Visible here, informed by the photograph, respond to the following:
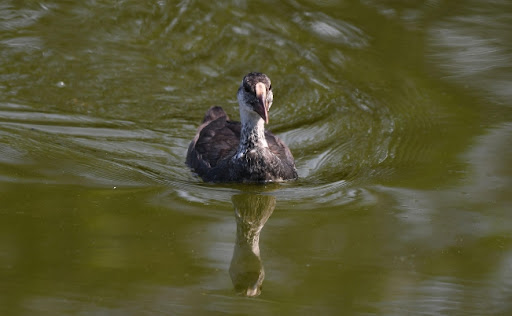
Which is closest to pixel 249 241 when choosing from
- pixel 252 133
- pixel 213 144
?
pixel 252 133

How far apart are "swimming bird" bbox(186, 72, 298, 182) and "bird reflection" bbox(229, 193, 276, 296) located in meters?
0.44

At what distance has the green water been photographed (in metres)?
5.64

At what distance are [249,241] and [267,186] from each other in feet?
5.74

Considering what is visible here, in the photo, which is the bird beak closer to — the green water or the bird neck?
the bird neck

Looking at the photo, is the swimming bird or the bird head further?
the swimming bird

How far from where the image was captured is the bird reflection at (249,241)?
5.73 m

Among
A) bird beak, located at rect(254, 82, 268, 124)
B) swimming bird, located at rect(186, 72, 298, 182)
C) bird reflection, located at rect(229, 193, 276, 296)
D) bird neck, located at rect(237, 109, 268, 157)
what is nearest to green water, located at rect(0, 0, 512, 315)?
bird reflection, located at rect(229, 193, 276, 296)

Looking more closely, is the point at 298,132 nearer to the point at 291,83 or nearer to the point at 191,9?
the point at 291,83

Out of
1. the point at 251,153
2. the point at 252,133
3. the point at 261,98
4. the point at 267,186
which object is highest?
the point at 261,98

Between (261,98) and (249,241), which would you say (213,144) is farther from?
(249,241)

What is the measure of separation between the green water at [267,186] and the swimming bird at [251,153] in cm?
20

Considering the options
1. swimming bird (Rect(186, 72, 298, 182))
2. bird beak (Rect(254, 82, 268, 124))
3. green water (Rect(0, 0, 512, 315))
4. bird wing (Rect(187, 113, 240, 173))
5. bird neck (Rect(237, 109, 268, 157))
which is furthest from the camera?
bird wing (Rect(187, 113, 240, 173))

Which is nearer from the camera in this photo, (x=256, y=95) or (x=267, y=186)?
(x=256, y=95)

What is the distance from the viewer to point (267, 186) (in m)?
8.14
